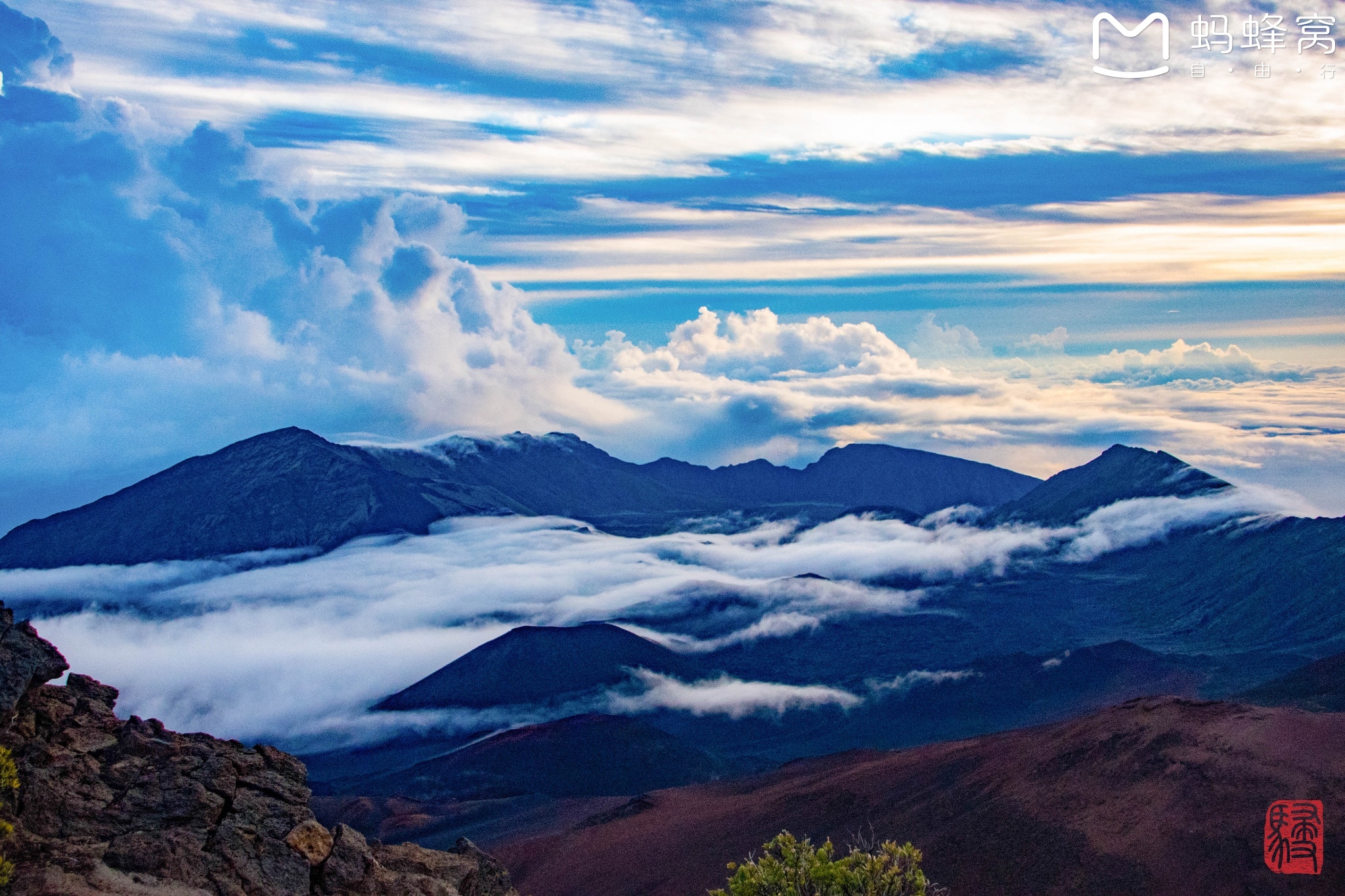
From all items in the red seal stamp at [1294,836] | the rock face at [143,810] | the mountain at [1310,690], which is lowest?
the mountain at [1310,690]

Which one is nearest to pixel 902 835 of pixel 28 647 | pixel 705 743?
pixel 28 647

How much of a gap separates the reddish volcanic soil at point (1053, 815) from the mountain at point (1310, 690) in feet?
96.3

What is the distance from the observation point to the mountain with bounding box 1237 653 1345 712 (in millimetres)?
82562

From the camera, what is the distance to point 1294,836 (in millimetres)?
43656

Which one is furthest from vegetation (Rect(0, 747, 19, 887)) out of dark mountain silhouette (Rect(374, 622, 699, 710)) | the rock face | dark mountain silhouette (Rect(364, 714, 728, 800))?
dark mountain silhouette (Rect(374, 622, 699, 710))

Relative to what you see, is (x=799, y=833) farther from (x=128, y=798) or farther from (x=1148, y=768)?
(x=128, y=798)

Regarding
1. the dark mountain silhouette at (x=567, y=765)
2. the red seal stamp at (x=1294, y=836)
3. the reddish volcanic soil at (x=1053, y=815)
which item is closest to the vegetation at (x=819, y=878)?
the reddish volcanic soil at (x=1053, y=815)

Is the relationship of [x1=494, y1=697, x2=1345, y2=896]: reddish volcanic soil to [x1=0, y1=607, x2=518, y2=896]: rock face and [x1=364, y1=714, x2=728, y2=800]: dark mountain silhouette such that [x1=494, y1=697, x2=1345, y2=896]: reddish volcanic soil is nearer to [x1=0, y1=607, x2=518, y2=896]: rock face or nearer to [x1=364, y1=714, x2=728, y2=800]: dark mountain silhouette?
[x1=0, y1=607, x2=518, y2=896]: rock face

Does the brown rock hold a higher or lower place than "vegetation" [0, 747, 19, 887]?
lower

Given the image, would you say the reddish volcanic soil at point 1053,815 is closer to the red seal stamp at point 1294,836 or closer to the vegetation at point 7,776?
the red seal stamp at point 1294,836

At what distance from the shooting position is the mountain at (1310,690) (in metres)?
82.6

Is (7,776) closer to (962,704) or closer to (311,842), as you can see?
(311,842)

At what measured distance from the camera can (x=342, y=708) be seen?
184 m

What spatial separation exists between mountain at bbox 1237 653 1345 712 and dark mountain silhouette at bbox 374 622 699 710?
98.1 metres
